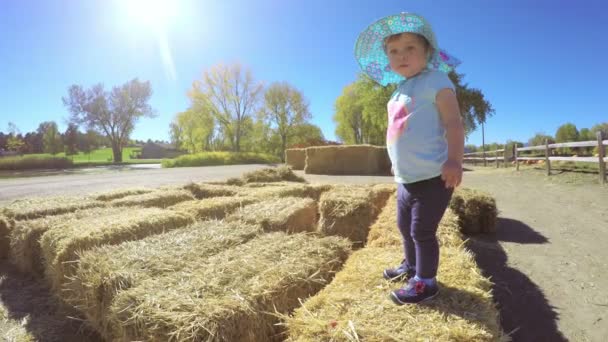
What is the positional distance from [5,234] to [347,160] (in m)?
15.1

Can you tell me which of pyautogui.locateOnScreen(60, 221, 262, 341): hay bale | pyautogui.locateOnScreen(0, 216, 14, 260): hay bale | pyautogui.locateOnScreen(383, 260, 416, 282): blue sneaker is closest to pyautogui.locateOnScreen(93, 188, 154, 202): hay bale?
pyautogui.locateOnScreen(0, 216, 14, 260): hay bale

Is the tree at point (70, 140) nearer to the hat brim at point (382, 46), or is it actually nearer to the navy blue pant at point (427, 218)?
the hat brim at point (382, 46)

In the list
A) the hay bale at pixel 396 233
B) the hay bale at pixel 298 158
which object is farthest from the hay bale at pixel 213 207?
the hay bale at pixel 298 158

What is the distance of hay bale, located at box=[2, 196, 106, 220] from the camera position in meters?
4.59

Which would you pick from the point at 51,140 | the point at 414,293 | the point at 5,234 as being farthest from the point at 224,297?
the point at 51,140

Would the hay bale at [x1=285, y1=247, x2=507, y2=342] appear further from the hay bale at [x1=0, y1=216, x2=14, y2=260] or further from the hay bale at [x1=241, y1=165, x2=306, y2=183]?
the hay bale at [x1=241, y1=165, x2=306, y2=183]

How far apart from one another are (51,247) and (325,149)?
15.7 meters

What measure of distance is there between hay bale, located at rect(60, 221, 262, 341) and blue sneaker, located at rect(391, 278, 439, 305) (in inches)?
60.2

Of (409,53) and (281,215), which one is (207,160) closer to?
(281,215)

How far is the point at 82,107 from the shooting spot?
4559 centimetres

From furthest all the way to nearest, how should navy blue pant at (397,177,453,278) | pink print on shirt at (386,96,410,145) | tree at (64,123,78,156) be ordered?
tree at (64,123,78,156) < pink print on shirt at (386,96,410,145) < navy blue pant at (397,177,453,278)

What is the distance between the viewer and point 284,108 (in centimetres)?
5044

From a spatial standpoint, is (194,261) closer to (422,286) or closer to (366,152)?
(422,286)

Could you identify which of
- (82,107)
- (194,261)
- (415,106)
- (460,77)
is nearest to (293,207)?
(194,261)
